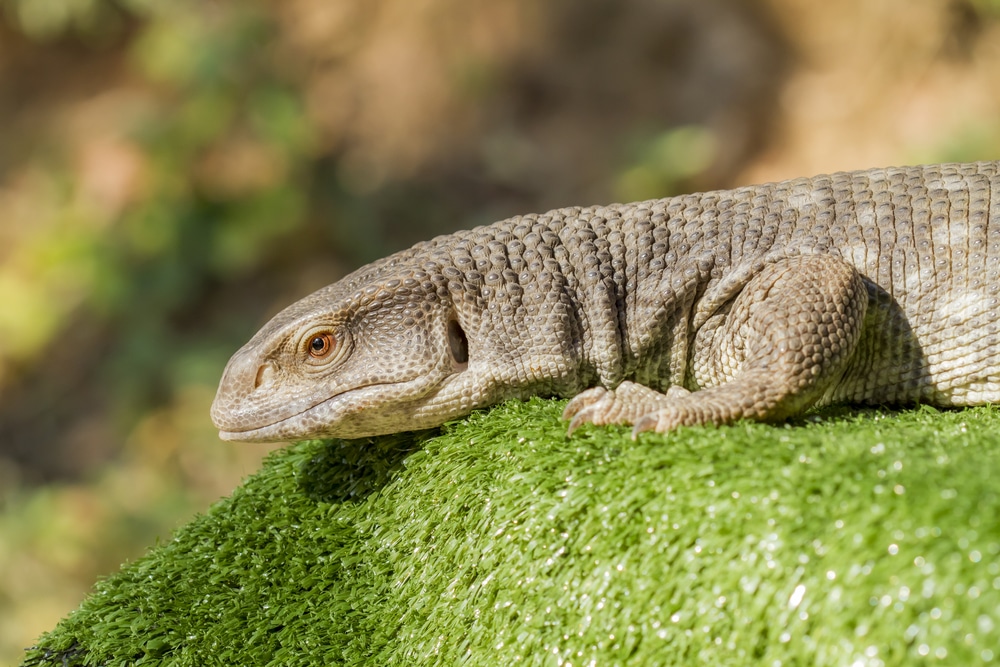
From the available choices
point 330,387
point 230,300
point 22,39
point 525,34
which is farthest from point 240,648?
point 22,39

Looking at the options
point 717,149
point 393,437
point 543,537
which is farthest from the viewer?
point 717,149

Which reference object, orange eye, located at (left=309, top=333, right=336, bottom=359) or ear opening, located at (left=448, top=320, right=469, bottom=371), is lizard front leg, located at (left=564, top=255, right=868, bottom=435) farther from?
orange eye, located at (left=309, top=333, right=336, bottom=359)

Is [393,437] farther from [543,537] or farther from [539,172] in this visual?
[539,172]

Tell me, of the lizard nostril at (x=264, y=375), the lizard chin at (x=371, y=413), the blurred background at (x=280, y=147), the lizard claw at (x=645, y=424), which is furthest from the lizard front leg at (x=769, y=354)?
the blurred background at (x=280, y=147)

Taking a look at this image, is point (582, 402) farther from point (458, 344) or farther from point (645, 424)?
point (458, 344)

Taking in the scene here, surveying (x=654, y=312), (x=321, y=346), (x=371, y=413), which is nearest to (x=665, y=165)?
(x=654, y=312)

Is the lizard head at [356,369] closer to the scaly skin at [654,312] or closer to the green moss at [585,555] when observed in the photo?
the scaly skin at [654,312]
